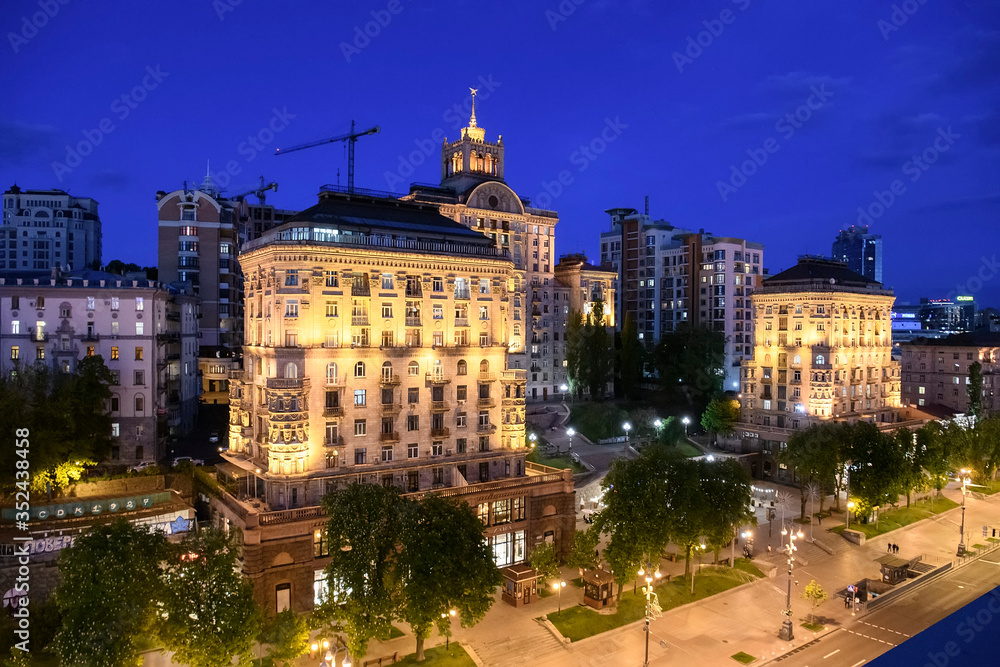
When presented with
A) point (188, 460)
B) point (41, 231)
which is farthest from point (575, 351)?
point (41, 231)

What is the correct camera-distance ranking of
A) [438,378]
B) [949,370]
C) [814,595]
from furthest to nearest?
1. [949,370]
2. [438,378]
3. [814,595]

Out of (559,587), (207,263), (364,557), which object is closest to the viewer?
(364,557)

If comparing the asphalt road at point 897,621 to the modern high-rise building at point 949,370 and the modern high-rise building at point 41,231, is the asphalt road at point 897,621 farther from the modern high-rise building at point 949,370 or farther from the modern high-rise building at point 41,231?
the modern high-rise building at point 41,231

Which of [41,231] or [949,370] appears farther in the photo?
[41,231]

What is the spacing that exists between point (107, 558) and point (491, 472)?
36.1 m

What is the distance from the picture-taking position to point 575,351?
124500 mm

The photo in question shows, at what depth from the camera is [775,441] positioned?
102812 millimetres

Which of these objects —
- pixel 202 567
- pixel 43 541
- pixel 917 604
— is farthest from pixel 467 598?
pixel 917 604

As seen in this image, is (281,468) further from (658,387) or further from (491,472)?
(658,387)

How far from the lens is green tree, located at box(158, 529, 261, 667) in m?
38.6

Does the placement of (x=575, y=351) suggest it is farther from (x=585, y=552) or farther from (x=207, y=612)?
(x=207, y=612)

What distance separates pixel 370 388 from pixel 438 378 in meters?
6.76

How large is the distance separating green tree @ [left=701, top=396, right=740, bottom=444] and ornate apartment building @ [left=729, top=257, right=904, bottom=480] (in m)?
1.45

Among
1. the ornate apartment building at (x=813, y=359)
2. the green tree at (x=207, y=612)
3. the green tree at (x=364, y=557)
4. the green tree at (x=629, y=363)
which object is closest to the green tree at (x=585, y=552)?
the green tree at (x=364, y=557)
